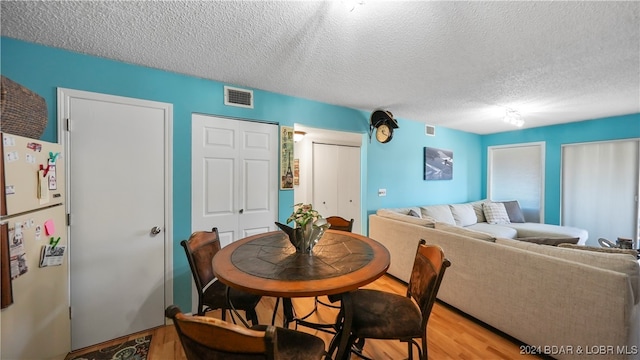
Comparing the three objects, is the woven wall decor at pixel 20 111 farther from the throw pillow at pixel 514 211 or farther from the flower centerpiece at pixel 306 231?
the throw pillow at pixel 514 211

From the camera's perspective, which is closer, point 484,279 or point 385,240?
point 484,279

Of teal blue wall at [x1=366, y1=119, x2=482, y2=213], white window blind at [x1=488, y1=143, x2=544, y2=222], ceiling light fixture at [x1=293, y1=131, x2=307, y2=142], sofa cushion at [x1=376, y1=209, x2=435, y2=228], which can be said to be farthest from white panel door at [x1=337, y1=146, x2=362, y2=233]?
white window blind at [x1=488, y1=143, x2=544, y2=222]

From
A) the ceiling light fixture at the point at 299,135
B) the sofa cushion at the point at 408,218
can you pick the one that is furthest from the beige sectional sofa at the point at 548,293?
the ceiling light fixture at the point at 299,135

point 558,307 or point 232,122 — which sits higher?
point 232,122

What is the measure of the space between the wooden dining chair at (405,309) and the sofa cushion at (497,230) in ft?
9.45

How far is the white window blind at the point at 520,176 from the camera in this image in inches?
176

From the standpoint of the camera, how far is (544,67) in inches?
81.5

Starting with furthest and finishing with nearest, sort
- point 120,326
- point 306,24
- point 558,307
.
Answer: point 120,326
point 558,307
point 306,24

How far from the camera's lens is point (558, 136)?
417cm

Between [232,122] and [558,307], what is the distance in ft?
10.1

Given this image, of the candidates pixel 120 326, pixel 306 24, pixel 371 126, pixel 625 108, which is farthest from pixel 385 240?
pixel 625 108

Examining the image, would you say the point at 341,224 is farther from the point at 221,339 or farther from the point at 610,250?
the point at 610,250

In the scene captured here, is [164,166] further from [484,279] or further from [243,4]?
[484,279]

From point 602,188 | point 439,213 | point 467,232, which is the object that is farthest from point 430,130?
point 602,188
